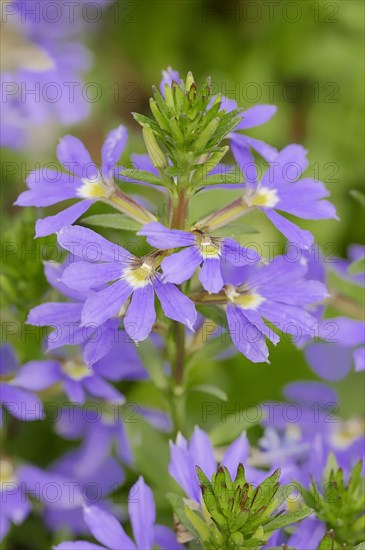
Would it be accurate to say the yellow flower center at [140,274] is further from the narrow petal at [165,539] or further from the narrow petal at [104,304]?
the narrow petal at [165,539]

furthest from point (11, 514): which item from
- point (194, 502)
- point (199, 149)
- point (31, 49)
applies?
point (31, 49)

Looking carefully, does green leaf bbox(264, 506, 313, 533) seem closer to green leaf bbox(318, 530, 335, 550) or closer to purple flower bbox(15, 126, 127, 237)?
green leaf bbox(318, 530, 335, 550)

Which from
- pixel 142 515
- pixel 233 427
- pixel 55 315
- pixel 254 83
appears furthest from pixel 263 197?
pixel 254 83

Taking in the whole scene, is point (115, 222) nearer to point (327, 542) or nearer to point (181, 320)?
point (181, 320)

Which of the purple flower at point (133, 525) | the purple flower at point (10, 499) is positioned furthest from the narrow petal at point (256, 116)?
the purple flower at point (10, 499)

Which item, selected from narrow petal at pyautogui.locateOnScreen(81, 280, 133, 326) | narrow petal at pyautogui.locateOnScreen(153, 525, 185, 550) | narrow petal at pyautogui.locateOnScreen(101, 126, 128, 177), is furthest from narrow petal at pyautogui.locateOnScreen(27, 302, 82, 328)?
narrow petal at pyautogui.locateOnScreen(153, 525, 185, 550)

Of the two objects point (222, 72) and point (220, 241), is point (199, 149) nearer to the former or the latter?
point (220, 241)
